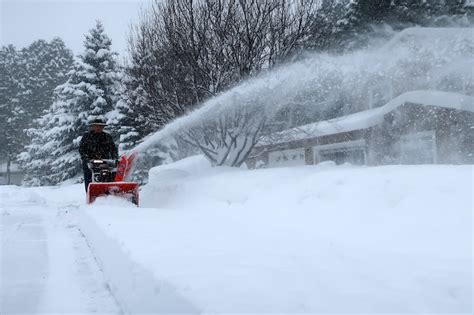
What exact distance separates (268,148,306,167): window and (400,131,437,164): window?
4.39m

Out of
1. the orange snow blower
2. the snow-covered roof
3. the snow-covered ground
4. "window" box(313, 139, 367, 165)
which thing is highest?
the snow-covered roof

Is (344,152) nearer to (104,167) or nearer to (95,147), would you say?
(95,147)

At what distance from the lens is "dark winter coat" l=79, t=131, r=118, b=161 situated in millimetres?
7973


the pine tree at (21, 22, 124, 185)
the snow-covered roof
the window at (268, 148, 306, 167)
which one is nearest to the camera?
the snow-covered roof

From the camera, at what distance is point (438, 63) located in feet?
39.3

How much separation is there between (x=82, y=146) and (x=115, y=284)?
5233 millimetres

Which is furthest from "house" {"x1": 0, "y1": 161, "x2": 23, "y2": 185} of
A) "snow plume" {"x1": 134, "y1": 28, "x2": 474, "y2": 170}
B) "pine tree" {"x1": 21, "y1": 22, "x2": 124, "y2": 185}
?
"snow plume" {"x1": 134, "y1": 28, "x2": 474, "y2": 170}

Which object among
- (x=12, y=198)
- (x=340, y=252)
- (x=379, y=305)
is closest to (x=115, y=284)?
(x=340, y=252)

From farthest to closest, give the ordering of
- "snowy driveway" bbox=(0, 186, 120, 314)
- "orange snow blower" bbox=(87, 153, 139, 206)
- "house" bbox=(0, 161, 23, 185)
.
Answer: "house" bbox=(0, 161, 23, 185), "orange snow blower" bbox=(87, 153, 139, 206), "snowy driveway" bbox=(0, 186, 120, 314)

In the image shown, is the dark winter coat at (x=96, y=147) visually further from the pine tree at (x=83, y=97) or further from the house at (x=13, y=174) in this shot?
the house at (x=13, y=174)

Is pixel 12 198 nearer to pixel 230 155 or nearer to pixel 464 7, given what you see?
pixel 230 155

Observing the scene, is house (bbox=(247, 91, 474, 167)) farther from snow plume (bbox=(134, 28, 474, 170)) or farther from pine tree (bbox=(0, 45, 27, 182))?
pine tree (bbox=(0, 45, 27, 182))

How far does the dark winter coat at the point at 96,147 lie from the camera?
7973 mm

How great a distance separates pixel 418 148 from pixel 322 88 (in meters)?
3.53
